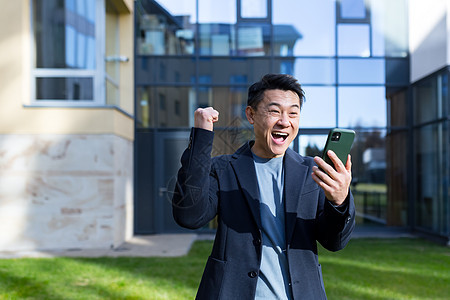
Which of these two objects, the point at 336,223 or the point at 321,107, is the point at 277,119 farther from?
the point at 321,107

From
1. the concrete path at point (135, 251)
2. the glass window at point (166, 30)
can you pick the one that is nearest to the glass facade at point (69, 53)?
the glass window at point (166, 30)

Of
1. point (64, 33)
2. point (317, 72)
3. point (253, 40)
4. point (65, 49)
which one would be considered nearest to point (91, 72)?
point (65, 49)

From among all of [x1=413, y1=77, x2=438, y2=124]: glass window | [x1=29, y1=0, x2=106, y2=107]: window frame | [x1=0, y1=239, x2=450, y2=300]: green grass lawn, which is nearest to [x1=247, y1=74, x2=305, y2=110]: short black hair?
[x1=0, y1=239, x2=450, y2=300]: green grass lawn

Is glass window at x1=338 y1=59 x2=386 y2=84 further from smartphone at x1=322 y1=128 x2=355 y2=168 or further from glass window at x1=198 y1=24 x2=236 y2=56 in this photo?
smartphone at x1=322 y1=128 x2=355 y2=168

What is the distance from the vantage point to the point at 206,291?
5.65ft

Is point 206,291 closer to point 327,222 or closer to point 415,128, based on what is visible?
point 327,222

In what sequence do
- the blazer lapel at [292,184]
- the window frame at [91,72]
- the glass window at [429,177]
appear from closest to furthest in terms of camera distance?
the blazer lapel at [292,184], the window frame at [91,72], the glass window at [429,177]

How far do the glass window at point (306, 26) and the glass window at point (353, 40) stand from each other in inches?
8.0

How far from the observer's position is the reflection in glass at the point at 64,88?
876 cm

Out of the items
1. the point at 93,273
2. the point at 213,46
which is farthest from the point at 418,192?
the point at 93,273

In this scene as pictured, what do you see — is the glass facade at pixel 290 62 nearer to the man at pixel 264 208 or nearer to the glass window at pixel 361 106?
the glass window at pixel 361 106

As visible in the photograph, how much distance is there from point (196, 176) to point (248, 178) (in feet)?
0.91

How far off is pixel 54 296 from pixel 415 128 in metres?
8.80

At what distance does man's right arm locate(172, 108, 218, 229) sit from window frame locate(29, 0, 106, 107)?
7.53 metres
